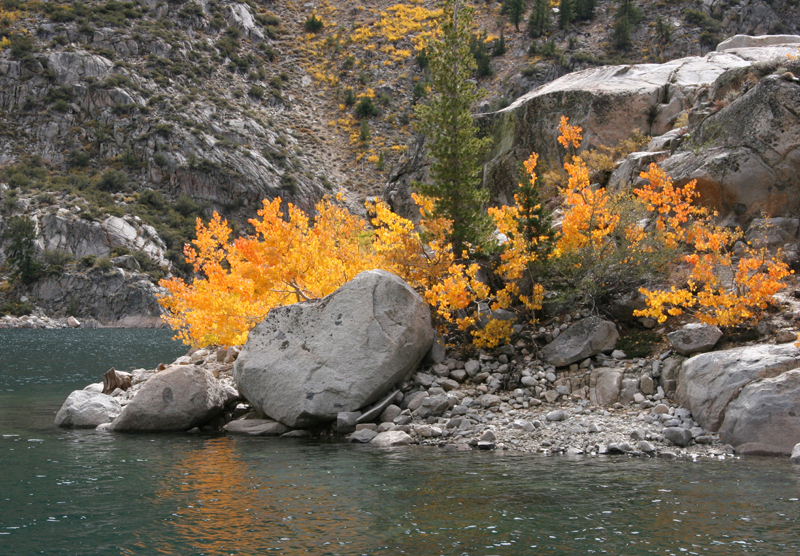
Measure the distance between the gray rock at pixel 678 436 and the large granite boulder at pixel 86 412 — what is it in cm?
1681

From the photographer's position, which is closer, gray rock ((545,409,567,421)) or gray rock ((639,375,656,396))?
gray rock ((545,409,567,421))

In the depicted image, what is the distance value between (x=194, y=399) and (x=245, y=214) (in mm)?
85926

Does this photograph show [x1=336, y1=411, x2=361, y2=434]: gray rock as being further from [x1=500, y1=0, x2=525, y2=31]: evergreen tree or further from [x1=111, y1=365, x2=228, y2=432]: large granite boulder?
[x1=500, y1=0, x2=525, y2=31]: evergreen tree

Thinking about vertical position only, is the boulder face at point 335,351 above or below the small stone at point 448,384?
above

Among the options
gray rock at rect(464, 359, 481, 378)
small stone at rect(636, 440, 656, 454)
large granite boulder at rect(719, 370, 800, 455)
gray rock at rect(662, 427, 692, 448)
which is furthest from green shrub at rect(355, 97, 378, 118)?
large granite boulder at rect(719, 370, 800, 455)

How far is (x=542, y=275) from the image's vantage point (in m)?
21.6

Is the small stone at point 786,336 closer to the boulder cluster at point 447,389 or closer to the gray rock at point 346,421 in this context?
the boulder cluster at point 447,389

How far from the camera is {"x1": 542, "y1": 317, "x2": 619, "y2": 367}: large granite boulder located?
18734mm

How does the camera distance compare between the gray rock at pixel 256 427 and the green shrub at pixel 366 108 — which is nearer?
the gray rock at pixel 256 427

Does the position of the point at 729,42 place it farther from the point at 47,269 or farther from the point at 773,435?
the point at 47,269

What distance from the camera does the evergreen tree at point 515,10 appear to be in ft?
368

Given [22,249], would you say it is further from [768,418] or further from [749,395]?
[768,418]

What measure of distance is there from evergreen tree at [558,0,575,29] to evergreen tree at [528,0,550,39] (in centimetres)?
214

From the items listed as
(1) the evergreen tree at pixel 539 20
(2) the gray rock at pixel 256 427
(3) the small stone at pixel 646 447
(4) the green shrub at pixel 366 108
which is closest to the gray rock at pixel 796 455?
(3) the small stone at pixel 646 447
